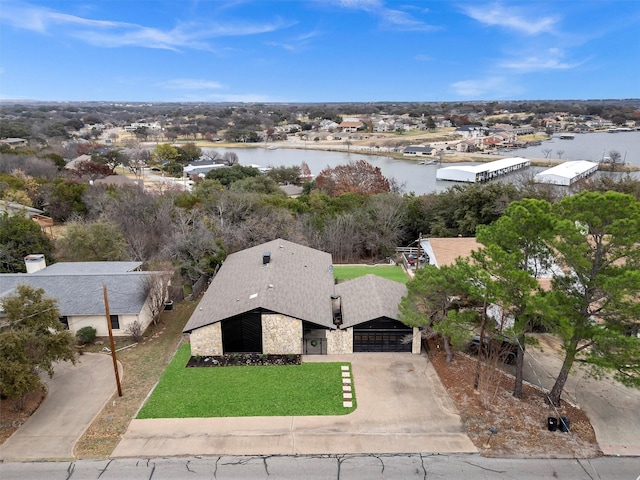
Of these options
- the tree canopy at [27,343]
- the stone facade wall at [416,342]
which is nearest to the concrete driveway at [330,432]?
the stone facade wall at [416,342]

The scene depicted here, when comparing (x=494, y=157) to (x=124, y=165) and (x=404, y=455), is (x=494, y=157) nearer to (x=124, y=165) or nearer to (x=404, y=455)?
(x=124, y=165)

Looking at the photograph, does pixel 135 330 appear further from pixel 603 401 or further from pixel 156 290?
pixel 603 401

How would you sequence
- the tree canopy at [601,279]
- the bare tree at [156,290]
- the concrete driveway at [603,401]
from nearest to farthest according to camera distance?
1. the tree canopy at [601,279]
2. the concrete driveway at [603,401]
3. the bare tree at [156,290]

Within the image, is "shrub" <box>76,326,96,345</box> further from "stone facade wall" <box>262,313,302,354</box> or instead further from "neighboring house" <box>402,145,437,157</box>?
"neighboring house" <box>402,145,437,157</box>

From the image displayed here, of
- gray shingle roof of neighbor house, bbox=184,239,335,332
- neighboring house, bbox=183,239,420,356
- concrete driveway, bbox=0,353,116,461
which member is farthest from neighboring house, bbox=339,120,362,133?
concrete driveway, bbox=0,353,116,461

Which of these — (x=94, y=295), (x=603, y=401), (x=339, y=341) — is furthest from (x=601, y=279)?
(x=94, y=295)

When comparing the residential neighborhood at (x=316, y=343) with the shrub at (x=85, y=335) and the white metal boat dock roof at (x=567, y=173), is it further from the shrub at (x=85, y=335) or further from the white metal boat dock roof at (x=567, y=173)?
the white metal boat dock roof at (x=567, y=173)
